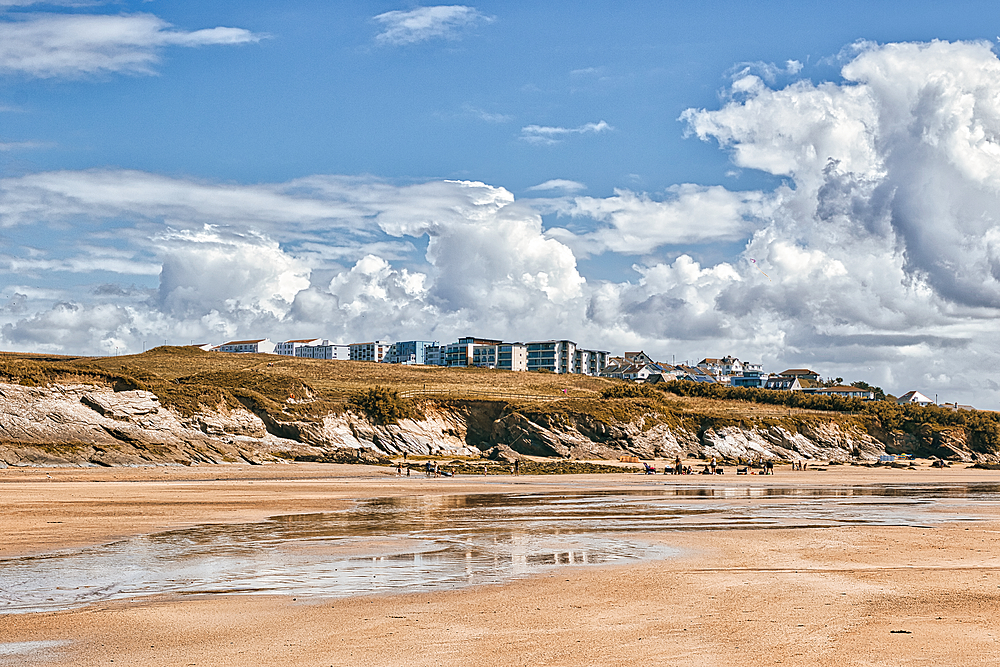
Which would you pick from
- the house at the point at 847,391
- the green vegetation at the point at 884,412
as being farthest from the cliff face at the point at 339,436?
the house at the point at 847,391

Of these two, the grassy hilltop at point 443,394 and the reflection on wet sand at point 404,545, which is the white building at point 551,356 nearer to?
the grassy hilltop at point 443,394

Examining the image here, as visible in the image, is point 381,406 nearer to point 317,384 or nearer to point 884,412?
point 317,384

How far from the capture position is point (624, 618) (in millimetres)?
11719

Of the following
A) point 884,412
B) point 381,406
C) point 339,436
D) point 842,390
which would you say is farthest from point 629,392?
point 842,390

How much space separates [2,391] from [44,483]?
14.2m

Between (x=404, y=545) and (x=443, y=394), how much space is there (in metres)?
61.8

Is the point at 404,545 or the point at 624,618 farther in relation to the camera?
→ the point at 404,545

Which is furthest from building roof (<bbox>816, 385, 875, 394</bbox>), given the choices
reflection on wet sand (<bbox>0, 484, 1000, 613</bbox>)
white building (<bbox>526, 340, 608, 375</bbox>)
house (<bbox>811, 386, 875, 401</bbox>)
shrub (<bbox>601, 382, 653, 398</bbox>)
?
reflection on wet sand (<bbox>0, 484, 1000, 613</bbox>)

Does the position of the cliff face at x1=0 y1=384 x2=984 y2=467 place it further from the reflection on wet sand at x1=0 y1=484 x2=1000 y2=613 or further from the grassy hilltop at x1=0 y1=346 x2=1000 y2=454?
the reflection on wet sand at x1=0 y1=484 x2=1000 y2=613

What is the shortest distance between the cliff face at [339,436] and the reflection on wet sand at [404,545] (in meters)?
24.1

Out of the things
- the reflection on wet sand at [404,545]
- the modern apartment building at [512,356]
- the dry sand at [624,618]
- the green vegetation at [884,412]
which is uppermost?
the modern apartment building at [512,356]

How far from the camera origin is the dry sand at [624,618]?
9.69m

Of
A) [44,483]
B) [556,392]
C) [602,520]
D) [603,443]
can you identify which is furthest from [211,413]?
[556,392]

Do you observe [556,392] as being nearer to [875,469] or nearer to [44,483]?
[875,469]
